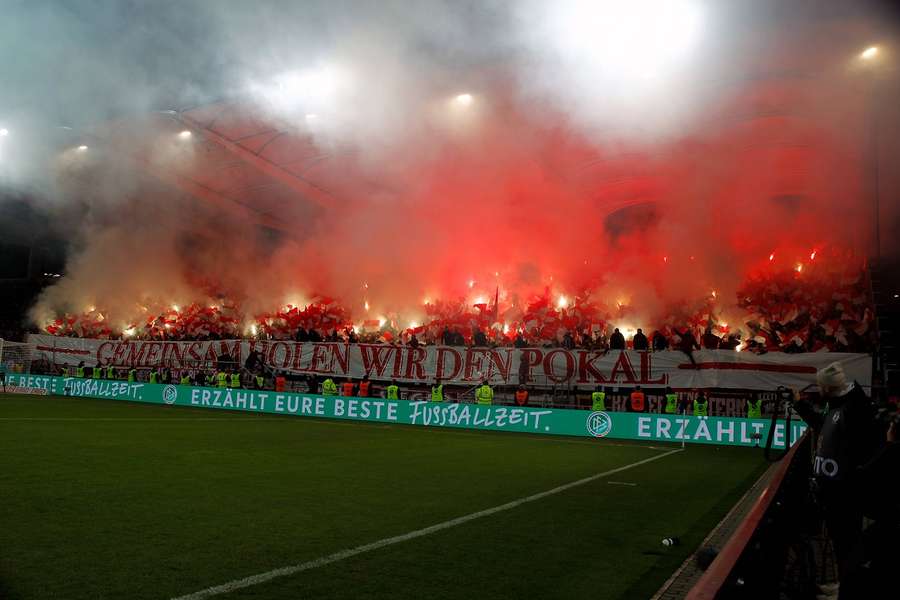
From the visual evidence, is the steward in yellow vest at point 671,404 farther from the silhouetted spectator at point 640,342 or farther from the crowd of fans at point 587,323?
the silhouetted spectator at point 640,342

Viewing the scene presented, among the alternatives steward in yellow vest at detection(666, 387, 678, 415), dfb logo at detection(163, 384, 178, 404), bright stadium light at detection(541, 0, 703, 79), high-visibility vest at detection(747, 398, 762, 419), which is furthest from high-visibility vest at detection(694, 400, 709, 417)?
dfb logo at detection(163, 384, 178, 404)

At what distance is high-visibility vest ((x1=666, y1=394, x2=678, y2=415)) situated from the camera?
1520cm

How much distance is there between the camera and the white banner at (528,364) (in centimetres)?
1508

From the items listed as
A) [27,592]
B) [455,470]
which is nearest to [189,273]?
[455,470]

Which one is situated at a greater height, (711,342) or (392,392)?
(711,342)

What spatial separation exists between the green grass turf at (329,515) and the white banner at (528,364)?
4765mm

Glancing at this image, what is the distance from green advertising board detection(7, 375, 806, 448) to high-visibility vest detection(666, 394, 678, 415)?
4.28 ft

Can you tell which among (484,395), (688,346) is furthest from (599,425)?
(484,395)

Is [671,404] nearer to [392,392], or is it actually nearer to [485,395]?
[485,395]

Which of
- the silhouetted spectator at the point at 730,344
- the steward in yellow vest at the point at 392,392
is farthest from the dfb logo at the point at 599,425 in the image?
the steward in yellow vest at the point at 392,392

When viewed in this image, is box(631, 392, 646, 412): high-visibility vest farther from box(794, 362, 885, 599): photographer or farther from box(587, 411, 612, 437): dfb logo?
box(794, 362, 885, 599): photographer

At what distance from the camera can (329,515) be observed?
5.58 metres

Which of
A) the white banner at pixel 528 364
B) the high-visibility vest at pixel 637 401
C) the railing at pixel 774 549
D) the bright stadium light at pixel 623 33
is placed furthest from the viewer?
the high-visibility vest at pixel 637 401

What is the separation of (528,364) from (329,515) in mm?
12302
